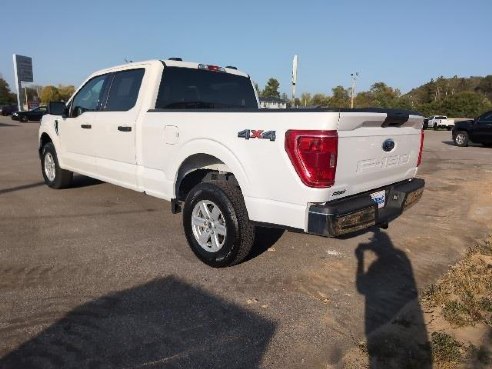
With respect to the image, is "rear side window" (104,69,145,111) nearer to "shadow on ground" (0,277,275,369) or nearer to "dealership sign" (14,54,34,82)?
"shadow on ground" (0,277,275,369)

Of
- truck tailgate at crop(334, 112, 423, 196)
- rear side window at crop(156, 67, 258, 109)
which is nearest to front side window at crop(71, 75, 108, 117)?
rear side window at crop(156, 67, 258, 109)

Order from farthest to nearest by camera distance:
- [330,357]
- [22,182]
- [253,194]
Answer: [22,182] → [253,194] → [330,357]

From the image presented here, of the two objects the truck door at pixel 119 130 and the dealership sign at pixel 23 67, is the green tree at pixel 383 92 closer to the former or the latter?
the dealership sign at pixel 23 67

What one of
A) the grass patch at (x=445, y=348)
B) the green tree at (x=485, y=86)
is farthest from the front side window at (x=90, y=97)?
the green tree at (x=485, y=86)

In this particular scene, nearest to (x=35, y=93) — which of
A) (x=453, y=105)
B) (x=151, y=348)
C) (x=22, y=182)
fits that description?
(x=453, y=105)

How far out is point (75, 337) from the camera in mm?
2785


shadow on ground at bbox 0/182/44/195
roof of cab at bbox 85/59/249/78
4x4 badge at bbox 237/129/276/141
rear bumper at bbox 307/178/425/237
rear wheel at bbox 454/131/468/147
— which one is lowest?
shadow on ground at bbox 0/182/44/195

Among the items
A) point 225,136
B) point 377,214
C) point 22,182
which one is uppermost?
point 225,136

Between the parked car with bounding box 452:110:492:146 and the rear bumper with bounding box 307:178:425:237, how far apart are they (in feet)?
52.5

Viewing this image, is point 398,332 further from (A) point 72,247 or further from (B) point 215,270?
(A) point 72,247

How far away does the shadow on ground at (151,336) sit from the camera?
2559 mm

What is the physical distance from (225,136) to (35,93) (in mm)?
119344

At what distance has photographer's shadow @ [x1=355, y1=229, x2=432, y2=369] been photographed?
267 cm

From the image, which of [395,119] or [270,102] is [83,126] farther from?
[395,119]
